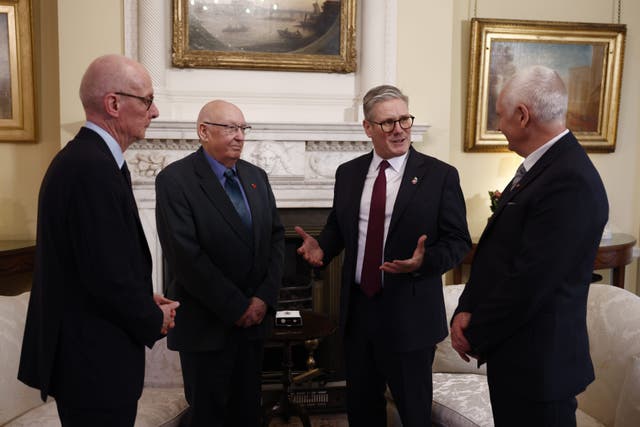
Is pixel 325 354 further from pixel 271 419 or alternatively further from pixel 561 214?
pixel 561 214

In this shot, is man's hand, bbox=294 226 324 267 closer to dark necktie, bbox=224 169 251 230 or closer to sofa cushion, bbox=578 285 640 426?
dark necktie, bbox=224 169 251 230

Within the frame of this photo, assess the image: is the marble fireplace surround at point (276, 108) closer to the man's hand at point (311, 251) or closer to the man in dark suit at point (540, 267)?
the man's hand at point (311, 251)

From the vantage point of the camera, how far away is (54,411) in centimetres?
264

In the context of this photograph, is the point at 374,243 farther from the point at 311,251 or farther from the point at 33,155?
the point at 33,155

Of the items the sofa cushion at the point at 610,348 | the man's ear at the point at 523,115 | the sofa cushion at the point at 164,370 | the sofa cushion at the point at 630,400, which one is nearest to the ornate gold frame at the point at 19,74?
the sofa cushion at the point at 164,370

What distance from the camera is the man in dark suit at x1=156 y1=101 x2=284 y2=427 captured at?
2.46 metres

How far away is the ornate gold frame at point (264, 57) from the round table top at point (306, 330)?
5.95 ft

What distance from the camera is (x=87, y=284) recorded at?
66.9 inches

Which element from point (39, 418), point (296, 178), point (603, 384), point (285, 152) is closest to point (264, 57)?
point (285, 152)

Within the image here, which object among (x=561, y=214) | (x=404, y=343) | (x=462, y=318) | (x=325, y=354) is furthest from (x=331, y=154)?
(x=561, y=214)

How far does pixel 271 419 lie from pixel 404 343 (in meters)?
1.42

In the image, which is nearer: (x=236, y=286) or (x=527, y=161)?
(x=527, y=161)

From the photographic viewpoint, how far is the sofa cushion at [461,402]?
106 inches

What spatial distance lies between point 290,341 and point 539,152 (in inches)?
68.5
